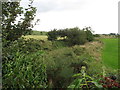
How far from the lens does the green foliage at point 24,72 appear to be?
318 centimetres

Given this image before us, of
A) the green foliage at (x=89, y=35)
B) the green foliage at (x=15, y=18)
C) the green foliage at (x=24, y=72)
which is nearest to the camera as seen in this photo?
the green foliage at (x=24, y=72)

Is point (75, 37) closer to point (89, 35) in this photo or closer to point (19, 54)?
point (89, 35)

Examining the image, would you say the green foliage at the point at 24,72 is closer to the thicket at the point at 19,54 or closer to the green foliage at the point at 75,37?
the thicket at the point at 19,54

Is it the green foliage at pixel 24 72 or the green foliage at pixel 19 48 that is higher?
the green foliage at pixel 19 48

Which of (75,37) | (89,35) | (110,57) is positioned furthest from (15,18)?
(89,35)

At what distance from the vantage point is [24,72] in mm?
3396

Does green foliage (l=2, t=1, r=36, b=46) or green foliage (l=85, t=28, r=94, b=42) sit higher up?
green foliage (l=2, t=1, r=36, b=46)

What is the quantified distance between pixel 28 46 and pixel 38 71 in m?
0.71

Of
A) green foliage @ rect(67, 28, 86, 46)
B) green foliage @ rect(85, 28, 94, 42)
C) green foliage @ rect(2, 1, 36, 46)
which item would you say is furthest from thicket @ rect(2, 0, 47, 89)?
green foliage @ rect(85, 28, 94, 42)

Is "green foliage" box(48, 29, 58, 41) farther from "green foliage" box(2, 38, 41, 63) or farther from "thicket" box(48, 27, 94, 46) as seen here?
"green foliage" box(2, 38, 41, 63)

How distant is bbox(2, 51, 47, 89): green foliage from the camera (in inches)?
125

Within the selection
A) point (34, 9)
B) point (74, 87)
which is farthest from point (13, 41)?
point (74, 87)

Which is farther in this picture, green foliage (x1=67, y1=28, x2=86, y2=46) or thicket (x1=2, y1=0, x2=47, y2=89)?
green foliage (x1=67, y1=28, x2=86, y2=46)

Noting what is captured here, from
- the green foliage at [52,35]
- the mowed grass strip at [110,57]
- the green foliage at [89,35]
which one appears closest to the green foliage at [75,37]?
the green foliage at [52,35]
